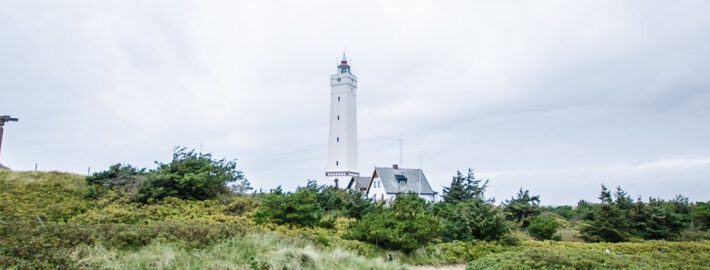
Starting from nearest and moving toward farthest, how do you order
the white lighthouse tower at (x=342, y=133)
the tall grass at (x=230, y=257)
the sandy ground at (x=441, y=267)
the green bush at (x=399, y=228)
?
the tall grass at (x=230, y=257) < the sandy ground at (x=441, y=267) < the green bush at (x=399, y=228) < the white lighthouse tower at (x=342, y=133)

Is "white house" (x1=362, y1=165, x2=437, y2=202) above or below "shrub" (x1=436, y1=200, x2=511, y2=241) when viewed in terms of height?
above

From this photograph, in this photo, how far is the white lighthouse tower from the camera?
134 ft

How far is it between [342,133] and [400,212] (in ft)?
98.9

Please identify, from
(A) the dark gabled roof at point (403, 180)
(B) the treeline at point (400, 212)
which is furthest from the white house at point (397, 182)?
(B) the treeline at point (400, 212)

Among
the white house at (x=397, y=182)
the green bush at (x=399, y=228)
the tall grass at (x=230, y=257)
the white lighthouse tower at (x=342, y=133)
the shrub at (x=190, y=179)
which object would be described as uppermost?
the white lighthouse tower at (x=342, y=133)

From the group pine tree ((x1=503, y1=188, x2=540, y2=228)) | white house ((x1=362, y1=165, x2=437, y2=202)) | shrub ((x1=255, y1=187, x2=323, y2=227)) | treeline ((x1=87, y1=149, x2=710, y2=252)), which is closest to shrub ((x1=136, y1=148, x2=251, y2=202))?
treeline ((x1=87, y1=149, x2=710, y2=252))

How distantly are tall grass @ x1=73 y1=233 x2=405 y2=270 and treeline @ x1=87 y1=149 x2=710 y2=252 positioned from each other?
285 centimetres

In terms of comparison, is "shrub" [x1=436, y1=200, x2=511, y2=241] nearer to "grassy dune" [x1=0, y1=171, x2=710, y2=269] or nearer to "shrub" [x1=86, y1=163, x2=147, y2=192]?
"grassy dune" [x1=0, y1=171, x2=710, y2=269]

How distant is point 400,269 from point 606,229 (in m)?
9.72

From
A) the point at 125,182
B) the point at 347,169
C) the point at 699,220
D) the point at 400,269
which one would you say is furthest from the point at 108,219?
the point at 347,169

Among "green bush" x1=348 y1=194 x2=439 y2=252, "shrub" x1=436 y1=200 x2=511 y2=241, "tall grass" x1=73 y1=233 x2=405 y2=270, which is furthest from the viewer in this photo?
"shrub" x1=436 y1=200 x2=511 y2=241

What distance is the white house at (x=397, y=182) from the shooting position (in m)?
36.1

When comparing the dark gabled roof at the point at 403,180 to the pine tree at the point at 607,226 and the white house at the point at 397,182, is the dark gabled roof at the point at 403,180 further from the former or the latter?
the pine tree at the point at 607,226

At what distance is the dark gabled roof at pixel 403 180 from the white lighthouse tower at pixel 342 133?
4728 millimetres
